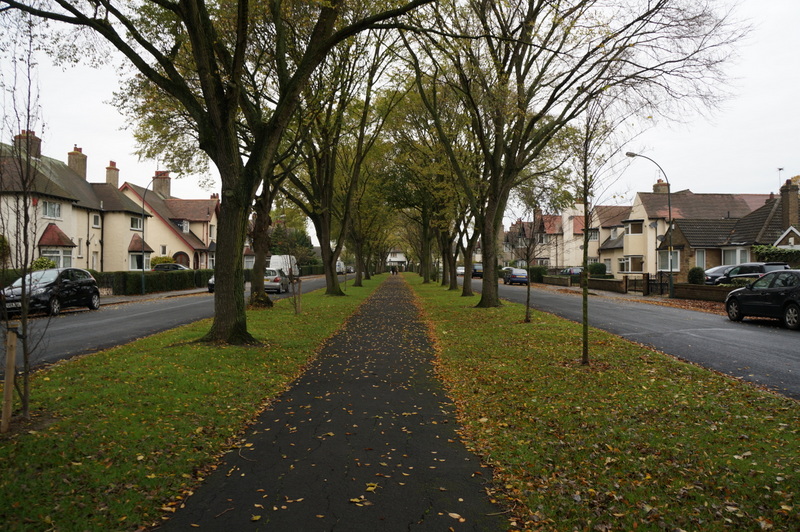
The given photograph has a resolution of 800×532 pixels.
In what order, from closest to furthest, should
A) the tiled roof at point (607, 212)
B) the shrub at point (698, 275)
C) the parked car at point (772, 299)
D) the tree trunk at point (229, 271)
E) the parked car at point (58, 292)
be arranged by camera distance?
the tiled roof at point (607, 212)
the tree trunk at point (229, 271)
the parked car at point (772, 299)
the parked car at point (58, 292)
the shrub at point (698, 275)

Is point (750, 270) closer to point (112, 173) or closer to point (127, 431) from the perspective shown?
point (127, 431)

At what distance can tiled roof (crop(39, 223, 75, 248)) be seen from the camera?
118 ft

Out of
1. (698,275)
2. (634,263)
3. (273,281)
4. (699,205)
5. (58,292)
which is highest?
(699,205)

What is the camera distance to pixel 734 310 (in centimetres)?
1748

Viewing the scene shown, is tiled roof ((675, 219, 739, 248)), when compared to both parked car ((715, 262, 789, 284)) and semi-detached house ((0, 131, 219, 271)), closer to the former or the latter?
parked car ((715, 262, 789, 284))

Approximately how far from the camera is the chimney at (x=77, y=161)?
4525cm

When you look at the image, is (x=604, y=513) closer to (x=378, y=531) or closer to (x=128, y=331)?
(x=378, y=531)

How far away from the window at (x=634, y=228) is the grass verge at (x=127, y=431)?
Result: 48898 millimetres

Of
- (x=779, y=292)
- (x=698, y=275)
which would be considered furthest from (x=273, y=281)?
(x=779, y=292)

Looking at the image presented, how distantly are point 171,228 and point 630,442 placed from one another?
5634 cm

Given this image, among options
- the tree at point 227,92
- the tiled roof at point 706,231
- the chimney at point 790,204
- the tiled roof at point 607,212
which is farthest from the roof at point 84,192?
the chimney at point 790,204

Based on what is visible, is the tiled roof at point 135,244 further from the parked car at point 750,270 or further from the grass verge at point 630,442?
the parked car at point 750,270

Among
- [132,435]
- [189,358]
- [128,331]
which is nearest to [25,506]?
[132,435]

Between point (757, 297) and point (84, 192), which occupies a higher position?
point (84, 192)
